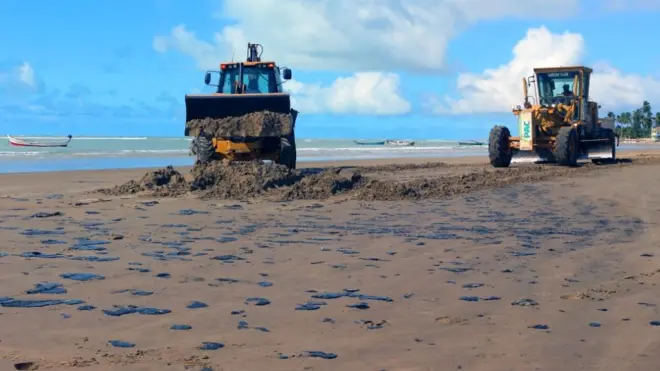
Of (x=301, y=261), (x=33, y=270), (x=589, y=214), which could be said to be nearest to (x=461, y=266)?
(x=301, y=261)

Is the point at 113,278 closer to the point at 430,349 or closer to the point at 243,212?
the point at 430,349

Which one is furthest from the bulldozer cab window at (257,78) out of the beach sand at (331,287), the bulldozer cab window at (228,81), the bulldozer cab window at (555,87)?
the bulldozer cab window at (555,87)

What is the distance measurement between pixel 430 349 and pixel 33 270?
10.7ft

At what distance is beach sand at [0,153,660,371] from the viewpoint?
376cm

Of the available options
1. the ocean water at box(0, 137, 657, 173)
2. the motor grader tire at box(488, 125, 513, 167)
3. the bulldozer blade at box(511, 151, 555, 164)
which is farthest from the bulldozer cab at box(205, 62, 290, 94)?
the ocean water at box(0, 137, 657, 173)

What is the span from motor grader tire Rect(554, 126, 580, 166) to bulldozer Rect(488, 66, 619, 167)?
0.69ft

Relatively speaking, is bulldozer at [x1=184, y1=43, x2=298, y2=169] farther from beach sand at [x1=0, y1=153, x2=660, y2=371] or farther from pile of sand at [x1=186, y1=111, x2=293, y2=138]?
beach sand at [x1=0, y1=153, x2=660, y2=371]

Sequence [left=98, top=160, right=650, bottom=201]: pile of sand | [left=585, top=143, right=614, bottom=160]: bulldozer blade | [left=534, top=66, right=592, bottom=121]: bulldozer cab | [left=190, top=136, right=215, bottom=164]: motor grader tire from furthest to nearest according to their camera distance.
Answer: [left=585, top=143, right=614, bottom=160]: bulldozer blade, [left=534, top=66, right=592, bottom=121]: bulldozer cab, [left=190, top=136, right=215, bottom=164]: motor grader tire, [left=98, top=160, right=650, bottom=201]: pile of sand

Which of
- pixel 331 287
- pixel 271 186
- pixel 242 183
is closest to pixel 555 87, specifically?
pixel 271 186

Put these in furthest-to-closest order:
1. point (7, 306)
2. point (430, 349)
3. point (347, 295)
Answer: point (347, 295) < point (7, 306) < point (430, 349)

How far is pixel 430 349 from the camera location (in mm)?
3836

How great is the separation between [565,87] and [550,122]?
122 centimetres

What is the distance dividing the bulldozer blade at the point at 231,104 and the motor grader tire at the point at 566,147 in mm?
7490

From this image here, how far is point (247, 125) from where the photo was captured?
49.0 ft
